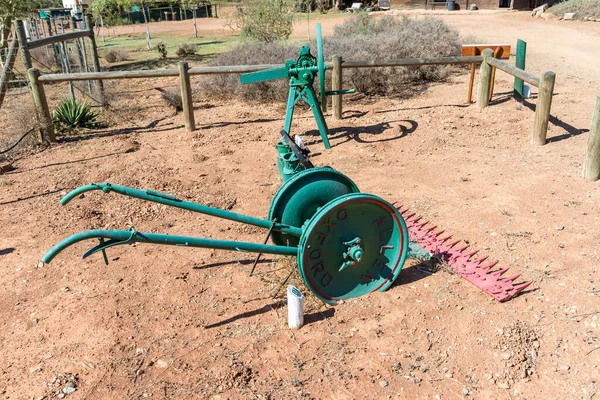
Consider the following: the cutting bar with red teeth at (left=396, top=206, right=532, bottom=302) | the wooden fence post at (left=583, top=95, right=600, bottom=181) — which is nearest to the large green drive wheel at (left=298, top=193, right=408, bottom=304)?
the cutting bar with red teeth at (left=396, top=206, right=532, bottom=302)

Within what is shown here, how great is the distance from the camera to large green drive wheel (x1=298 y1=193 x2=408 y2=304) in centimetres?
355

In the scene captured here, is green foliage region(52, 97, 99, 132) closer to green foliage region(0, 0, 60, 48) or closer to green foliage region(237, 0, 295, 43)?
green foliage region(0, 0, 60, 48)

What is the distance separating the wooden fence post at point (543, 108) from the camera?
6578 mm

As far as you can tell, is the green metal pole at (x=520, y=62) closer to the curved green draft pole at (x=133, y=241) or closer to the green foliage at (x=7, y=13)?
the curved green draft pole at (x=133, y=241)

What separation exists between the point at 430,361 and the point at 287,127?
4.24 m

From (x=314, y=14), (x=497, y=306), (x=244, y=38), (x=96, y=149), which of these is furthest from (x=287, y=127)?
(x=314, y=14)

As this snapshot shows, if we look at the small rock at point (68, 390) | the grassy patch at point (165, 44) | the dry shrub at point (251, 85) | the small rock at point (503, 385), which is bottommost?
the small rock at point (503, 385)

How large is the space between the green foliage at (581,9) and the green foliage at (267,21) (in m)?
14.0

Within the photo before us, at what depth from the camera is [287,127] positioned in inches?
272

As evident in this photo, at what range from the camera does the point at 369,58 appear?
10.5 m

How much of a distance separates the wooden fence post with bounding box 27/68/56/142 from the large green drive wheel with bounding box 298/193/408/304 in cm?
591

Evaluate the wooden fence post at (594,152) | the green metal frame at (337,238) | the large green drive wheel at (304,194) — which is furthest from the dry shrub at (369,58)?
the green metal frame at (337,238)

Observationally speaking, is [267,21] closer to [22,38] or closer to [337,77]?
[337,77]

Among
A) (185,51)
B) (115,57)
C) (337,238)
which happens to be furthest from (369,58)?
(115,57)
